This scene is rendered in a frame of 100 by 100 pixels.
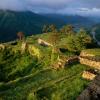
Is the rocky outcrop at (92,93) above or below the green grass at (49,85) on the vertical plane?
above

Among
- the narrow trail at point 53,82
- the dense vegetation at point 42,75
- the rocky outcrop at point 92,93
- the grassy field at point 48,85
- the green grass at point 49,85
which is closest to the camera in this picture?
the rocky outcrop at point 92,93

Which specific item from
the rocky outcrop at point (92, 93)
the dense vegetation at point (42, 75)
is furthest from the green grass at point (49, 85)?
the rocky outcrop at point (92, 93)

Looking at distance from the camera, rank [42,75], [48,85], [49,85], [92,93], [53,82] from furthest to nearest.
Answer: [42,75] < [53,82] < [48,85] < [49,85] < [92,93]

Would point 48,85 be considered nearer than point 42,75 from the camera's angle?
Yes

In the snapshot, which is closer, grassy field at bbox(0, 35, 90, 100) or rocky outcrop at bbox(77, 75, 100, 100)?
rocky outcrop at bbox(77, 75, 100, 100)

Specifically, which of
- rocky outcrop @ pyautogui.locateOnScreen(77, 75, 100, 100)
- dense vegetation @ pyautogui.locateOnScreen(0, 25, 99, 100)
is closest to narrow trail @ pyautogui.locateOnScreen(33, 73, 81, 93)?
dense vegetation @ pyautogui.locateOnScreen(0, 25, 99, 100)

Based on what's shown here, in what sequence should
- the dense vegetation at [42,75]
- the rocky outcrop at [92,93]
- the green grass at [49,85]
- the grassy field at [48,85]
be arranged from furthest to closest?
the dense vegetation at [42,75] < the green grass at [49,85] < the grassy field at [48,85] < the rocky outcrop at [92,93]

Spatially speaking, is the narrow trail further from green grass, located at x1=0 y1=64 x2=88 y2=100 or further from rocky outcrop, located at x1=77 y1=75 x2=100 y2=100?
rocky outcrop, located at x1=77 y1=75 x2=100 y2=100

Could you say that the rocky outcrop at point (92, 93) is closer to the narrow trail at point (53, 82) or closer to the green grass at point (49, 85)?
the green grass at point (49, 85)

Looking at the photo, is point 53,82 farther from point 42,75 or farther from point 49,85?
point 42,75

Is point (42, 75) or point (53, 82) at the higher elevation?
point (53, 82)

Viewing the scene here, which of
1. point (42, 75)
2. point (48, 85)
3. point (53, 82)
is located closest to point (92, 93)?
point (48, 85)

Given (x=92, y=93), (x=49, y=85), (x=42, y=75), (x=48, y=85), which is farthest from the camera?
(x=42, y=75)

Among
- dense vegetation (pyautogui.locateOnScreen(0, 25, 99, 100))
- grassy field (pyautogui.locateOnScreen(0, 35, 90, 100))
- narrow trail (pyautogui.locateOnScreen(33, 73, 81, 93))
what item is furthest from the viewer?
narrow trail (pyautogui.locateOnScreen(33, 73, 81, 93))
